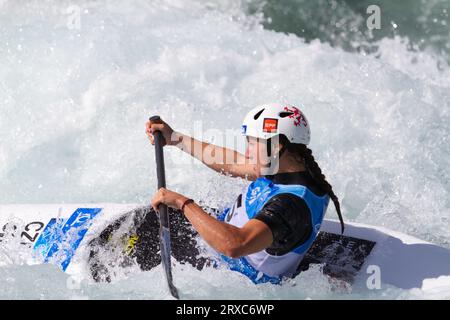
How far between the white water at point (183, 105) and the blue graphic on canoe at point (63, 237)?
1.55 metres

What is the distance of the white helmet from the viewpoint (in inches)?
124

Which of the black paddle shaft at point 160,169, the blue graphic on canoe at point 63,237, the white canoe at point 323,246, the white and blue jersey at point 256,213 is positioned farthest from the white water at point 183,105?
the black paddle shaft at point 160,169

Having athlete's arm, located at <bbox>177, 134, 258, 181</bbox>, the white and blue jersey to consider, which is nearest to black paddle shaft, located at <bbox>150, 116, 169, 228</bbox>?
athlete's arm, located at <bbox>177, 134, 258, 181</bbox>

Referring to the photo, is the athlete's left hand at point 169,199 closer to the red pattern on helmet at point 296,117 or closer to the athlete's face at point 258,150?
the athlete's face at point 258,150

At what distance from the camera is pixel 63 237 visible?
13.4 feet

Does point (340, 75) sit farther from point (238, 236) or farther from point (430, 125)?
point (238, 236)

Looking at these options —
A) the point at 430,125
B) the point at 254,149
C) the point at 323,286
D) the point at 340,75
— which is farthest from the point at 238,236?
the point at 340,75

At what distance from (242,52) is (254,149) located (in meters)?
4.64

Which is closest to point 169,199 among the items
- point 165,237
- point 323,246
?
point 165,237

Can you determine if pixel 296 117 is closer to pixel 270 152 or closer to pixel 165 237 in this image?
pixel 270 152

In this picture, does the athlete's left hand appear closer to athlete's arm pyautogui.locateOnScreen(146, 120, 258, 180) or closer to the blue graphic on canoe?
athlete's arm pyautogui.locateOnScreen(146, 120, 258, 180)

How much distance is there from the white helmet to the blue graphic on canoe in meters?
1.38

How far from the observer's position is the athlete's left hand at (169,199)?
3.11m

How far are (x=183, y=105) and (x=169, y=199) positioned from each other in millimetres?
3528
